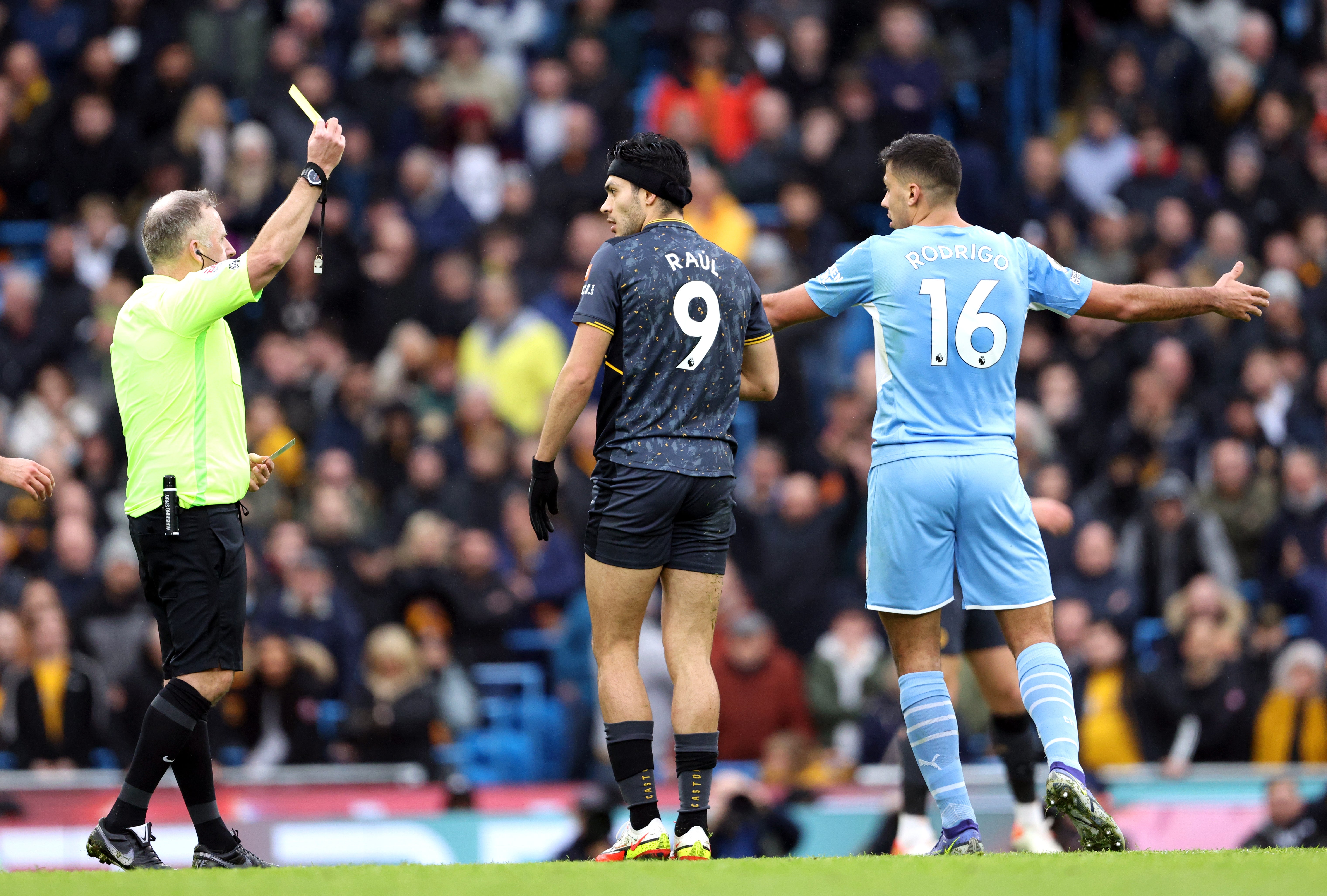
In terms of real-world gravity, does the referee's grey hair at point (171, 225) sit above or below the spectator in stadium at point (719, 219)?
below

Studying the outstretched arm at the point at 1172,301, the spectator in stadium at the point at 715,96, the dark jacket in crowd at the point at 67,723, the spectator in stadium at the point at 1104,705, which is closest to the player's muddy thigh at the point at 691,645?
the outstretched arm at the point at 1172,301

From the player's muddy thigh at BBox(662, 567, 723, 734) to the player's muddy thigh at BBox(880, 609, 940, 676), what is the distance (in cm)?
71

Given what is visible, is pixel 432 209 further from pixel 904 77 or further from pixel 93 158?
pixel 904 77

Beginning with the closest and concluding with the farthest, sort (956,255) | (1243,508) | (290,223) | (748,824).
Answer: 1. (290,223)
2. (956,255)
3. (748,824)
4. (1243,508)

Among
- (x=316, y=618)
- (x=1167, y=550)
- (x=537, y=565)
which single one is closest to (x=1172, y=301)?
(x=1167, y=550)

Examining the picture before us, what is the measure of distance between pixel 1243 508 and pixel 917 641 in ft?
23.4

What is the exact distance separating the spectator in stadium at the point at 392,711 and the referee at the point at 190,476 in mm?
4746

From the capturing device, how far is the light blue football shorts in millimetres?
6598

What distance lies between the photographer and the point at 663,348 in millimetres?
6746

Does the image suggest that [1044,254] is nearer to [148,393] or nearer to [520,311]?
[148,393]

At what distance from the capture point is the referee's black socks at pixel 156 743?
6.51 meters

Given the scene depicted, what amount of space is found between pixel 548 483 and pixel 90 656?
623 cm

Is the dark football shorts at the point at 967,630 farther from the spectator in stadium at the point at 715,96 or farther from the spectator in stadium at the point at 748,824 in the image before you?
the spectator in stadium at the point at 715,96

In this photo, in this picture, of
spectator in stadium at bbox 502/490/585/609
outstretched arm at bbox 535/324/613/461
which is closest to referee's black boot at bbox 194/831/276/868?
outstretched arm at bbox 535/324/613/461
